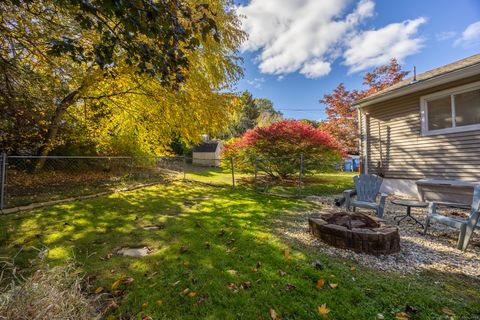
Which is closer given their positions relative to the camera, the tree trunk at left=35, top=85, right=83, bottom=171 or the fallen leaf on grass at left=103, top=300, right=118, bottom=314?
the fallen leaf on grass at left=103, top=300, right=118, bottom=314

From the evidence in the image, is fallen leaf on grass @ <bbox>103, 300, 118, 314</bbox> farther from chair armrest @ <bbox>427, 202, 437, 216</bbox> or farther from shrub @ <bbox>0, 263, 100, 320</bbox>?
chair armrest @ <bbox>427, 202, 437, 216</bbox>

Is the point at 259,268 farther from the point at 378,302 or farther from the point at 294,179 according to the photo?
the point at 294,179

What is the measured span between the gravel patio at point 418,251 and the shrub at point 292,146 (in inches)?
190

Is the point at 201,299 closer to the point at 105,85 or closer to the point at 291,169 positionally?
the point at 105,85

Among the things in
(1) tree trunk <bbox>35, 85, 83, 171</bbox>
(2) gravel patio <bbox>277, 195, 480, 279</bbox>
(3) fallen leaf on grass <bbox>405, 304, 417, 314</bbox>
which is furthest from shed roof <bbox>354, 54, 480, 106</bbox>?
(1) tree trunk <bbox>35, 85, 83, 171</bbox>

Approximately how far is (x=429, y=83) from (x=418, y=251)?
5139 millimetres

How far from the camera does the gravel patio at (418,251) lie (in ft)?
8.41

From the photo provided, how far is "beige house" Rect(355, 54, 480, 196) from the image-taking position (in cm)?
548

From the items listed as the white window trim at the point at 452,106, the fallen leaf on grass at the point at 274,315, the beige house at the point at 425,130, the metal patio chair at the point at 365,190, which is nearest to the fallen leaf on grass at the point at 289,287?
the fallen leaf on grass at the point at 274,315

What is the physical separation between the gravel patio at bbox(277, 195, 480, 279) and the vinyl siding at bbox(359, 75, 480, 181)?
2683 mm

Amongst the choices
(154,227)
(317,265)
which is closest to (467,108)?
(317,265)

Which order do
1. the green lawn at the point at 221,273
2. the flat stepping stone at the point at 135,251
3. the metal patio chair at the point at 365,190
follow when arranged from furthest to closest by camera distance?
the metal patio chair at the point at 365,190
the flat stepping stone at the point at 135,251
the green lawn at the point at 221,273

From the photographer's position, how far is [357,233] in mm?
2920

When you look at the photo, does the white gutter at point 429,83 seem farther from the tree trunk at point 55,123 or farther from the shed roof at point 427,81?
A: the tree trunk at point 55,123
